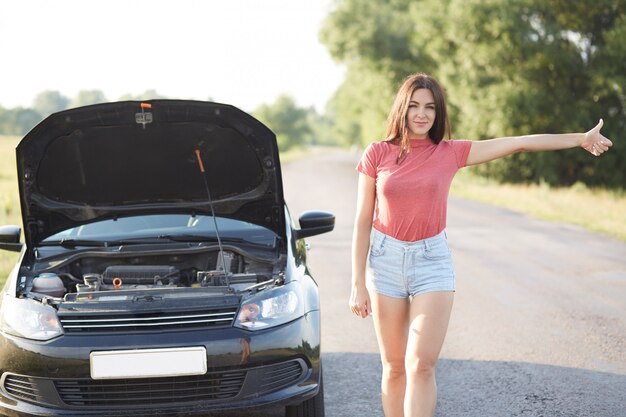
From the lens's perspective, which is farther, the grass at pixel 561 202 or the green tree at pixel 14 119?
the green tree at pixel 14 119

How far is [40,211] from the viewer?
15.3 ft

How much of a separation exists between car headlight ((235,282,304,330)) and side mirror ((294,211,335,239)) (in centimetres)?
96

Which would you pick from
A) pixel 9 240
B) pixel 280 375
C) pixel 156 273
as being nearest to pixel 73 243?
pixel 9 240

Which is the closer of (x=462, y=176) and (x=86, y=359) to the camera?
(x=86, y=359)

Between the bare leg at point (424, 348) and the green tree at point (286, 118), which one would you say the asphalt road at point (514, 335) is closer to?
the bare leg at point (424, 348)

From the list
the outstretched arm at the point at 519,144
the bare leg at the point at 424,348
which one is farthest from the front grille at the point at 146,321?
the outstretched arm at the point at 519,144

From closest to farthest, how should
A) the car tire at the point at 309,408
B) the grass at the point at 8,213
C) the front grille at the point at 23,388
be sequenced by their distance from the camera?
the front grille at the point at 23,388, the car tire at the point at 309,408, the grass at the point at 8,213

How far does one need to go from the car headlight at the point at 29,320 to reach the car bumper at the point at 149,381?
0.17 feet

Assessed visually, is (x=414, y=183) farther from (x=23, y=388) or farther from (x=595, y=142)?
(x=23, y=388)

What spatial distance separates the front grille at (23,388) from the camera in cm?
364

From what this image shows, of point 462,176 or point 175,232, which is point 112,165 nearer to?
point 175,232

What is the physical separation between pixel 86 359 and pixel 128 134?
165cm

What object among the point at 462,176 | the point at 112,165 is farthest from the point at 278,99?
the point at 112,165

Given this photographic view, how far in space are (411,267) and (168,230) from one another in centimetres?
206
